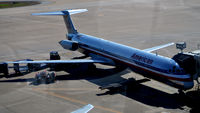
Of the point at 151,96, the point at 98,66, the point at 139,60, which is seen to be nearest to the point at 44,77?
the point at 98,66

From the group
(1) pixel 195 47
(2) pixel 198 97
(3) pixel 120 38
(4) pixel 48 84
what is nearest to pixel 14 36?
(3) pixel 120 38

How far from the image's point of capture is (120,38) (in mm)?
46562

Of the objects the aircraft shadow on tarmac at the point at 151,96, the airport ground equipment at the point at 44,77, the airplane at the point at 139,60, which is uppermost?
the airplane at the point at 139,60

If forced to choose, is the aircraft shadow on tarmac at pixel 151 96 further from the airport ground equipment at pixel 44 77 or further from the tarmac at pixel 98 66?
the airport ground equipment at pixel 44 77

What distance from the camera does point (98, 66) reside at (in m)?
33.4

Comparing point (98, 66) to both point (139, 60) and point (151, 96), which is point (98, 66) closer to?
point (139, 60)

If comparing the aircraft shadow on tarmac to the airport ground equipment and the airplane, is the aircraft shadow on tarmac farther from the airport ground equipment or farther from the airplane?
the airplane

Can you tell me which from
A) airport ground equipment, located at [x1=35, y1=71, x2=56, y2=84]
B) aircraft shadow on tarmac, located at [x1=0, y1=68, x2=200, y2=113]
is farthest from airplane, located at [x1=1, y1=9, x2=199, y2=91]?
airport ground equipment, located at [x1=35, y1=71, x2=56, y2=84]

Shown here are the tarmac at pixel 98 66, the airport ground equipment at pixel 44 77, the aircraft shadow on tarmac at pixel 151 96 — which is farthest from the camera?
the airport ground equipment at pixel 44 77

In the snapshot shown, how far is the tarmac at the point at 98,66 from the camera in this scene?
2325 cm

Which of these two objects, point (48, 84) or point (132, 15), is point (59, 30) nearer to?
point (132, 15)

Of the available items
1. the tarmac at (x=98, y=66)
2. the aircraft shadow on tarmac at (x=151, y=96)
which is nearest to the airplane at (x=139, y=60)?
the aircraft shadow on tarmac at (x=151, y=96)

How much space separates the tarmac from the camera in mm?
23250

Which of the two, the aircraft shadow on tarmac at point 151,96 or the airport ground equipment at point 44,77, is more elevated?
the airport ground equipment at point 44,77
